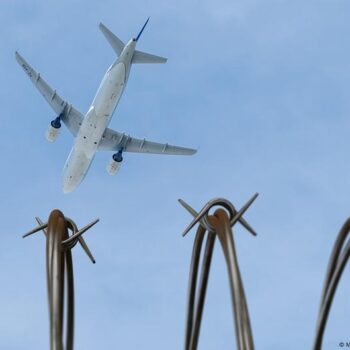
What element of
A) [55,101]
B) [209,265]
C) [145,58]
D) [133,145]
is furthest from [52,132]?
[209,265]

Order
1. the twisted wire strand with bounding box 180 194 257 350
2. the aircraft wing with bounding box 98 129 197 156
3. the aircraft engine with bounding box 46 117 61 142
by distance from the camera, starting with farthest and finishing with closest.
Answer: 1. the aircraft wing with bounding box 98 129 197 156
2. the aircraft engine with bounding box 46 117 61 142
3. the twisted wire strand with bounding box 180 194 257 350

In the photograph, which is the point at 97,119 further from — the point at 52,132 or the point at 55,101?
the point at 55,101

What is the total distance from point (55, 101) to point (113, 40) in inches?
377

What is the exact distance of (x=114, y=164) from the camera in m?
81.6

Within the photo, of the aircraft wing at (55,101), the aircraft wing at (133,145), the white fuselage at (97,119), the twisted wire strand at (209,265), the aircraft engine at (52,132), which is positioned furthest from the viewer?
the aircraft wing at (133,145)

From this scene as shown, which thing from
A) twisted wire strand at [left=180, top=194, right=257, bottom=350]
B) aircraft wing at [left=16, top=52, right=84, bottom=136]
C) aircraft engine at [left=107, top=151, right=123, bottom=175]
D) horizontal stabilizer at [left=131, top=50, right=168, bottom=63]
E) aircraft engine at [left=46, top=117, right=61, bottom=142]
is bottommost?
twisted wire strand at [left=180, top=194, right=257, bottom=350]

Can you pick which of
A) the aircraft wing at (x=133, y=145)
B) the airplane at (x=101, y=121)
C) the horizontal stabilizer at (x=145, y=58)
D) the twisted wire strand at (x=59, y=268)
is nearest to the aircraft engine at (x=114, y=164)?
the airplane at (x=101, y=121)

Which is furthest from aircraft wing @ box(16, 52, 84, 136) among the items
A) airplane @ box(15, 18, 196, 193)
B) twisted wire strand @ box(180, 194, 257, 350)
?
twisted wire strand @ box(180, 194, 257, 350)

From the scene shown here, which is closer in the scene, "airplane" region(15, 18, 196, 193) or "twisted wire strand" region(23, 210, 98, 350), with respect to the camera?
"twisted wire strand" region(23, 210, 98, 350)

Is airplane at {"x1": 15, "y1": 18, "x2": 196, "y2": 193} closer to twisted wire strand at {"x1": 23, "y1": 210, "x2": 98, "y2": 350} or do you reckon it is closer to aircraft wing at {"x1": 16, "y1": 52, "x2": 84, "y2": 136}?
aircraft wing at {"x1": 16, "y1": 52, "x2": 84, "y2": 136}

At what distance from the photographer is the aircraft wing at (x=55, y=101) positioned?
271 feet

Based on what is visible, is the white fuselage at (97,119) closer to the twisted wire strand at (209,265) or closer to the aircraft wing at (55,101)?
the aircraft wing at (55,101)

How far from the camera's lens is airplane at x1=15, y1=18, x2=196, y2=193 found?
73812mm

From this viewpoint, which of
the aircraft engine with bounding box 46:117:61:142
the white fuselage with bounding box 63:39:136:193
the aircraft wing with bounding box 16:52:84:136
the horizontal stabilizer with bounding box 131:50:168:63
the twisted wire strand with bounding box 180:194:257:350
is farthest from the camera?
the aircraft wing with bounding box 16:52:84:136
